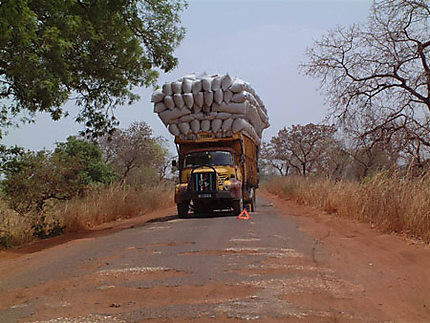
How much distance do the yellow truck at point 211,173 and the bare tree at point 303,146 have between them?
31.8m

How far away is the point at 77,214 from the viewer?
15008 millimetres

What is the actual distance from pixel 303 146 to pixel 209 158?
37.7 m

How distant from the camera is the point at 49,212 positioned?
14078 millimetres

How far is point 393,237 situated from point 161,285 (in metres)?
5.78

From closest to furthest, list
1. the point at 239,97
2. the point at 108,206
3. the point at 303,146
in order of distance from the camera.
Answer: the point at 239,97, the point at 108,206, the point at 303,146

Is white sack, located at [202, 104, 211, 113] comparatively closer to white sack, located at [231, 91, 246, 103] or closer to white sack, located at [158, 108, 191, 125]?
white sack, located at [158, 108, 191, 125]

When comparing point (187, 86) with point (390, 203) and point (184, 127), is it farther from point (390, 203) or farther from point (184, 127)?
point (390, 203)

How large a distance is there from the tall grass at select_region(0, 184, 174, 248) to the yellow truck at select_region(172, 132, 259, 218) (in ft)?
9.86

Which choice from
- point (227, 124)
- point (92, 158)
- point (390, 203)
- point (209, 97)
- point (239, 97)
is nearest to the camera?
point (390, 203)

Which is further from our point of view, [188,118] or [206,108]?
[188,118]

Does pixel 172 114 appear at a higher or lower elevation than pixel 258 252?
higher

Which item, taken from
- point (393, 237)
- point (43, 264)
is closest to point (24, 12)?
point (43, 264)

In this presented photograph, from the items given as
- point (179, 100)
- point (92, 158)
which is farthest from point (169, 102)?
point (92, 158)

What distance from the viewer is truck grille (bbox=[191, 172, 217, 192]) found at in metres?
16.4
